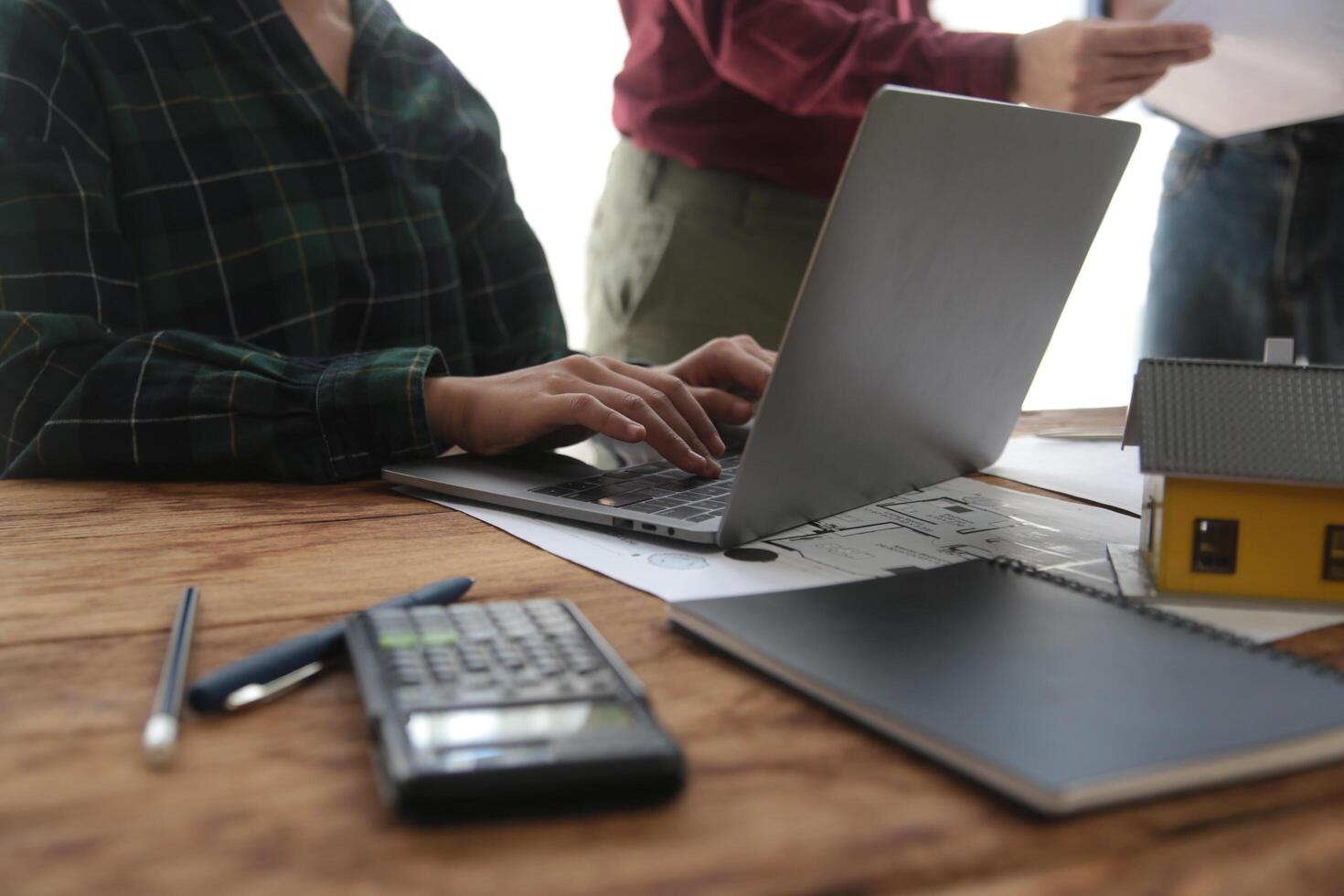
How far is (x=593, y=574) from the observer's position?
584mm

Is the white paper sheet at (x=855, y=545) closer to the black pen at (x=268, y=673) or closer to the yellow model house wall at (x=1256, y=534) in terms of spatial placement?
the yellow model house wall at (x=1256, y=534)

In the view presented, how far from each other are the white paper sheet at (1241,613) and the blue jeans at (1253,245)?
1.33 meters

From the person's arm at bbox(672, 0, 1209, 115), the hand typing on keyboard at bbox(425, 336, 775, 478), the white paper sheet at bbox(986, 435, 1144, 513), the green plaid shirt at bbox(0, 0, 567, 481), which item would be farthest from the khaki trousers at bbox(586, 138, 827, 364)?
the hand typing on keyboard at bbox(425, 336, 775, 478)

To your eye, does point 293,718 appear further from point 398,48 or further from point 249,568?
point 398,48

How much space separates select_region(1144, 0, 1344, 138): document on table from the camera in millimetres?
1234

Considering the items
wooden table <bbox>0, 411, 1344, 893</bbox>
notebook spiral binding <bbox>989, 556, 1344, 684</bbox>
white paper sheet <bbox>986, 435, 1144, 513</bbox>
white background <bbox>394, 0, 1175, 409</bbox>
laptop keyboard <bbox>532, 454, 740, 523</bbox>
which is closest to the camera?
wooden table <bbox>0, 411, 1344, 893</bbox>

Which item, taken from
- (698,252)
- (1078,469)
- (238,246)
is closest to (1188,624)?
(1078,469)

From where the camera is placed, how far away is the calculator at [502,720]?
12.9 inches

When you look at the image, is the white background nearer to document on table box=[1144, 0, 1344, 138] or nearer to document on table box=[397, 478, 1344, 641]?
document on table box=[1144, 0, 1344, 138]

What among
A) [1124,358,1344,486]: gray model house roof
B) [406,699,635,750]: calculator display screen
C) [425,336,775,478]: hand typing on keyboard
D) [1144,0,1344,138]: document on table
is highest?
[1144,0,1344,138]: document on table

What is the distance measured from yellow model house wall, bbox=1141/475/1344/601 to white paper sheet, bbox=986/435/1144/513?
0.73ft

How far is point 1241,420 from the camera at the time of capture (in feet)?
1.79

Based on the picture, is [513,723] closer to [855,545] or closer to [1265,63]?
[855,545]

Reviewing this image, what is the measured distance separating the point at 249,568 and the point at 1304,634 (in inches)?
20.6
